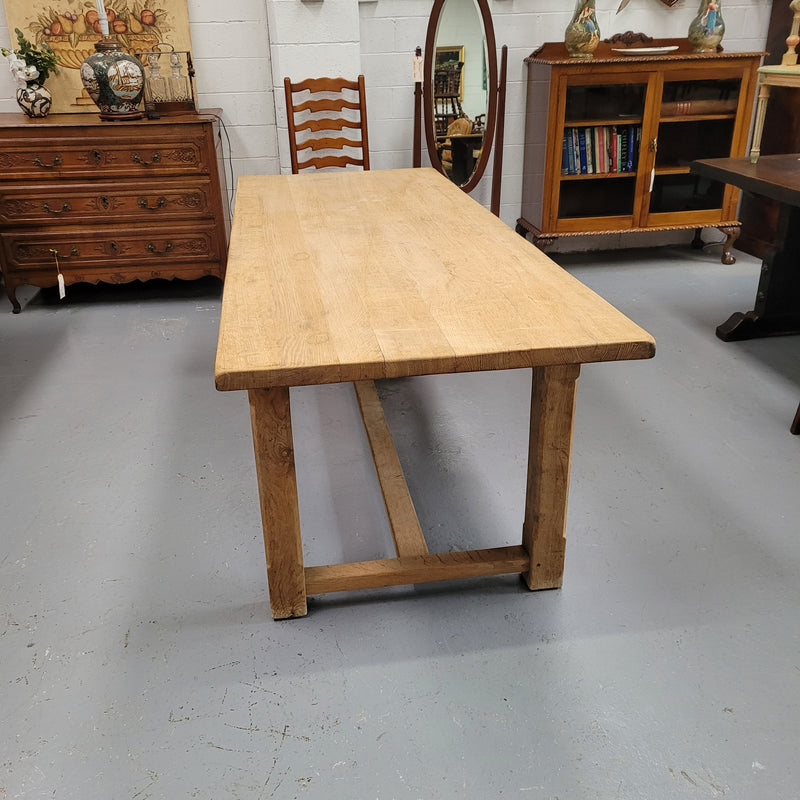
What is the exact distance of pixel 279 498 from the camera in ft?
5.12

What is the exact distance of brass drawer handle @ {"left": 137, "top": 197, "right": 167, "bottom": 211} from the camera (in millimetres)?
3606

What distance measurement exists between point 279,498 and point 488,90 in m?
3.17

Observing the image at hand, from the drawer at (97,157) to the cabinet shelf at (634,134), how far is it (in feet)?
5.73

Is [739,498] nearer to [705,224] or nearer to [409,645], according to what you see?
[409,645]

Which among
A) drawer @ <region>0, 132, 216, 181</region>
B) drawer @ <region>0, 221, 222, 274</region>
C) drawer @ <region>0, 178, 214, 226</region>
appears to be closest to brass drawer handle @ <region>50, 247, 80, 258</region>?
drawer @ <region>0, 221, 222, 274</region>

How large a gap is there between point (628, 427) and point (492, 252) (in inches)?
36.9

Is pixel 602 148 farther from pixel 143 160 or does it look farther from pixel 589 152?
pixel 143 160

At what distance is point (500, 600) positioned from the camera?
1.76 metres

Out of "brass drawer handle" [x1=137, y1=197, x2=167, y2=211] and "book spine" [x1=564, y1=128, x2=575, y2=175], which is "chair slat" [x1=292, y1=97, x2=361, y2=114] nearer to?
"brass drawer handle" [x1=137, y1=197, x2=167, y2=211]

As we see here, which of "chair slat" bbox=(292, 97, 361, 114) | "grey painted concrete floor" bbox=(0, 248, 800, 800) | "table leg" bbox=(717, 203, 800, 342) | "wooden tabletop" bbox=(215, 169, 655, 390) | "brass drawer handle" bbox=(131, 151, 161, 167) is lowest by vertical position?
"grey painted concrete floor" bbox=(0, 248, 800, 800)

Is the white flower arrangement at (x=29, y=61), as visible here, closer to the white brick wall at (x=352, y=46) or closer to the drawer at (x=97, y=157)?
the white brick wall at (x=352, y=46)

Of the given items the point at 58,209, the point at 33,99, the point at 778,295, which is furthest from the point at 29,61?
the point at 778,295

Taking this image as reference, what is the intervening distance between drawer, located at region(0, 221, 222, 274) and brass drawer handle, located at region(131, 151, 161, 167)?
0.29 metres

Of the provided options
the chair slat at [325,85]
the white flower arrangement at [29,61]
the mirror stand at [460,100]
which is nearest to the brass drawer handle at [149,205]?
the white flower arrangement at [29,61]
